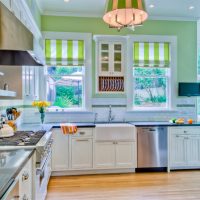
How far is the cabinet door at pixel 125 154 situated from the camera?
446cm

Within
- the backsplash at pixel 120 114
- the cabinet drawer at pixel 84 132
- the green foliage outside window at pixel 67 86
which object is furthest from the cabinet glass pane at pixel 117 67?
the cabinet drawer at pixel 84 132

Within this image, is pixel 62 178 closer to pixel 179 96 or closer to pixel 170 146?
pixel 170 146

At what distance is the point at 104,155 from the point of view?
443 cm

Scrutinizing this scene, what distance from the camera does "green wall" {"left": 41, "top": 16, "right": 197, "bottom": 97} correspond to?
5.09m

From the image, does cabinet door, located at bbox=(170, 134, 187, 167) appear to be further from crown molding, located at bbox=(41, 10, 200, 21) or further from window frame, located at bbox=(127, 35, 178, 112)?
crown molding, located at bbox=(41, 10, 200, 21)

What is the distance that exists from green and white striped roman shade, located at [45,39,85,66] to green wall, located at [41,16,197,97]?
13.4 inches

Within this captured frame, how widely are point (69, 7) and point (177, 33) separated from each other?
7.99ft

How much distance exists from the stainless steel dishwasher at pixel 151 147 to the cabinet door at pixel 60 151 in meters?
1.34

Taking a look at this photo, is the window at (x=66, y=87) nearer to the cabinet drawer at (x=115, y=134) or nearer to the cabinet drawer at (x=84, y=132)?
the cabinet drawer at (x=84, y=132)

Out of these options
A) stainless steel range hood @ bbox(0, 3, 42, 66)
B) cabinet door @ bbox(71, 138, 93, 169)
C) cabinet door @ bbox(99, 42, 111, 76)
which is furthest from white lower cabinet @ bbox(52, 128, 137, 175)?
stainless steel range hood @ bbox(0, 3, 42, 66)

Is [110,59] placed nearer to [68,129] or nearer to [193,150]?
[68,129]

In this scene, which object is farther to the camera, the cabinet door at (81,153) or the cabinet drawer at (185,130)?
the cabinet drawer at (185,130)

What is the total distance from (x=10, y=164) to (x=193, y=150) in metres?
3.94

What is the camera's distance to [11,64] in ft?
9.52
